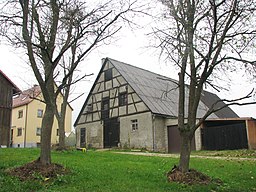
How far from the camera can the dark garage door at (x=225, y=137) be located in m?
22.7

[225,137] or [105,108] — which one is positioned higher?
[105,108]

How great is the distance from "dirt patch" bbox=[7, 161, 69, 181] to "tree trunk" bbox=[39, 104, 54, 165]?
21 cm

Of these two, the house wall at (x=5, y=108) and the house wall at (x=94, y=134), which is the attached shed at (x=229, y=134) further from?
the house wall at (x=5, y=108)

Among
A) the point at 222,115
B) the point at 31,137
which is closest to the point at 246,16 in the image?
the point at 222,115

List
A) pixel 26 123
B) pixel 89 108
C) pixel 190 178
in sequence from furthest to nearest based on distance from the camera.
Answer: pixel 26 123 → pixel 89 108 → pixel 190 178

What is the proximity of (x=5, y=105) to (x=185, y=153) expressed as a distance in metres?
17.7

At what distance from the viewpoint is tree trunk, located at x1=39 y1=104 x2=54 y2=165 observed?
866cm

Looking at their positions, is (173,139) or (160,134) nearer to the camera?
(160,134)

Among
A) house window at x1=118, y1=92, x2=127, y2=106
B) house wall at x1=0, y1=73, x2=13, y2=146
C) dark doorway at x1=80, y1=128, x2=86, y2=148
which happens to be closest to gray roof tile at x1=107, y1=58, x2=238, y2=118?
house window at x1=118, y1=92, x2=127, y2=106

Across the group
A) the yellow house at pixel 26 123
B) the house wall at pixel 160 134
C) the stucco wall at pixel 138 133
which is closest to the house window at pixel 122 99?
the stucco wall at pixel 138 133

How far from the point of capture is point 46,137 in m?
8.89

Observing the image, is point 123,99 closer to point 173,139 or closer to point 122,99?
point 122,99

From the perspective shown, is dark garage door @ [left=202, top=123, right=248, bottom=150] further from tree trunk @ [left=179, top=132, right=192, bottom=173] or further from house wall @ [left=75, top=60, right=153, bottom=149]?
tree trunk @ [left=179, top=132, right=192, bottom=173]

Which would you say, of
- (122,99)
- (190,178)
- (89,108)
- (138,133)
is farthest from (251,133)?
(190,178)
